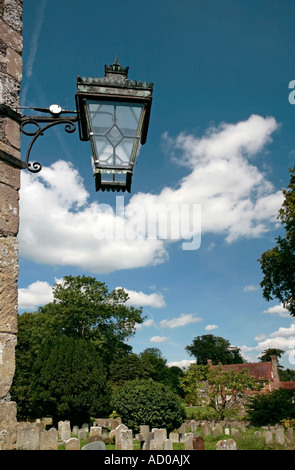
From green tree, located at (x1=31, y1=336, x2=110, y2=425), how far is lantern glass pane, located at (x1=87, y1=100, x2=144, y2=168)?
25435mm

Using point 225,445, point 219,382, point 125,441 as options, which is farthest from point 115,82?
point 219,382

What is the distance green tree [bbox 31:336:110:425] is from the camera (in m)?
25.1

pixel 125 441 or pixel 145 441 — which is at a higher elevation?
pixel 125 441

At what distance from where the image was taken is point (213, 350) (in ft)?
270

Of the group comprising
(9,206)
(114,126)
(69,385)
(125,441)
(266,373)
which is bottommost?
(266,373)

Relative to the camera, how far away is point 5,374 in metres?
2.80

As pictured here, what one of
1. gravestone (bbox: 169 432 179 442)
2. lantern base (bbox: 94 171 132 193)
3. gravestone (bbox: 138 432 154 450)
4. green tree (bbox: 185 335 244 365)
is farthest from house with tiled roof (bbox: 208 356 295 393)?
lantern base (bbox: 94 171 132 193)

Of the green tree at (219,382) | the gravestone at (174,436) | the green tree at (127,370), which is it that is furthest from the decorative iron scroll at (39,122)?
the green tree at (127,370)

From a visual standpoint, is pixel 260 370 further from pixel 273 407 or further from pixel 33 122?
pixel 33 122

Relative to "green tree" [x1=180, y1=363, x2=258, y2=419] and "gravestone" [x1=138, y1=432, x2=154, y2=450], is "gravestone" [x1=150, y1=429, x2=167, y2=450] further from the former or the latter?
"green tree" [x1=180, y1=363, x2=258, y2=419]

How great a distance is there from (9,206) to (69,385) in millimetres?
25373

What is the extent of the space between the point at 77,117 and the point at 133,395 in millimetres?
21785

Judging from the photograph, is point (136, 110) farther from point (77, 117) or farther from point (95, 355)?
point (95, 355)
